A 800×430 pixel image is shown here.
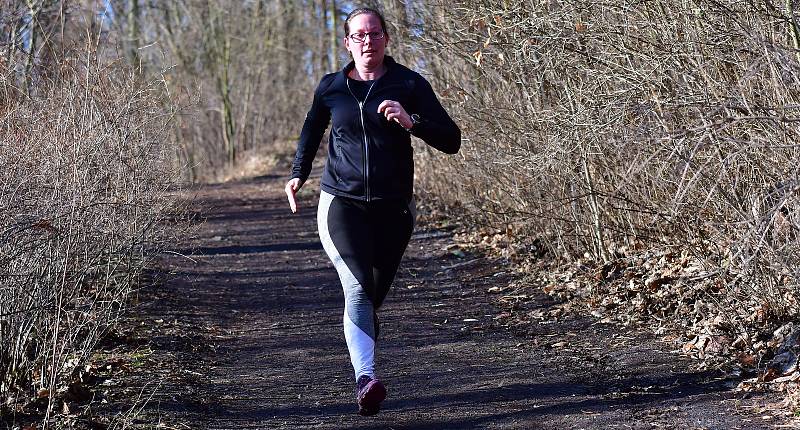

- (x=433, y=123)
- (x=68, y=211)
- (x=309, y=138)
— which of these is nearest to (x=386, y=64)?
(x=433, y=123)

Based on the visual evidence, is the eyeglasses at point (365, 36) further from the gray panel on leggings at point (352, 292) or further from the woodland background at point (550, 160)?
the woodland background at point (550, 160)

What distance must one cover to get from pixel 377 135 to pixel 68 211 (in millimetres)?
1597

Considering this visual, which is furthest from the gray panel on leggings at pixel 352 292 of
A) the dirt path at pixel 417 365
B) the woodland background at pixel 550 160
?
the woodland background at pixel 550 160

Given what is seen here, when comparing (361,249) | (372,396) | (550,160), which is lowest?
(372,396)

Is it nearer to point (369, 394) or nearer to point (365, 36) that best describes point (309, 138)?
point (365, 36)

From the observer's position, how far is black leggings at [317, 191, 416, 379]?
16.0 feet

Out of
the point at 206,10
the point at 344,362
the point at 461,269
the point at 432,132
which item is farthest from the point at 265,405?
the point at 206,10

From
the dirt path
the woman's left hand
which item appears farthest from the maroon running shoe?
the woman's left hand

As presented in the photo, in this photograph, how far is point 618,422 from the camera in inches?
184

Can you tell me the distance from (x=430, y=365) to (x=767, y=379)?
77.0 inches

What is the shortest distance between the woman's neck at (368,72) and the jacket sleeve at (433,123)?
0.19 m

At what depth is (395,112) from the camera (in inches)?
183

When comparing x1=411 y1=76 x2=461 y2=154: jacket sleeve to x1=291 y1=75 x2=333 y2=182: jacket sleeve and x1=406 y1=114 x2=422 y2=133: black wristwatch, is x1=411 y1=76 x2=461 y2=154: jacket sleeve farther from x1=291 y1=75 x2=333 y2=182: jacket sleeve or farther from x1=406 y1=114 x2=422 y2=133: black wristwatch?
x1=291 y1=75 x2=333 y2=182: jacket sleeve

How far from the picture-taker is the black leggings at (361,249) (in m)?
4.88
